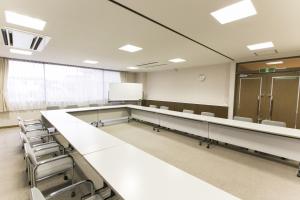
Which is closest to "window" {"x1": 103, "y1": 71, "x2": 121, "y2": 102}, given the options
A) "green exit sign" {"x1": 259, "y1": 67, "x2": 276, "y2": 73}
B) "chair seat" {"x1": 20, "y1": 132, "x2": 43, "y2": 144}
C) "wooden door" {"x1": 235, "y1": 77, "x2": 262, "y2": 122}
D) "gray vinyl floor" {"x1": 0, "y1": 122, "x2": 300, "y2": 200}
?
"gray vinyl floor" {"x1": 0, "y1": 122, "x2": 300, "y2": 200}

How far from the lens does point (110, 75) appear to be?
27.3 ft

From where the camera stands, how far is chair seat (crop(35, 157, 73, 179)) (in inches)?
69.2

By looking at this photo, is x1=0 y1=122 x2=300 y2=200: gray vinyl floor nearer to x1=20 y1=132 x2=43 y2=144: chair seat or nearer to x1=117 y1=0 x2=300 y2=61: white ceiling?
x1=20 y1=132 x2=43 y2=144: chair seat

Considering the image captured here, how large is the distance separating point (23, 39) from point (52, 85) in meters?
3.41

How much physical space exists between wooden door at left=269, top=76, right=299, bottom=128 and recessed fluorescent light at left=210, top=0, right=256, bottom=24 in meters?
3.69

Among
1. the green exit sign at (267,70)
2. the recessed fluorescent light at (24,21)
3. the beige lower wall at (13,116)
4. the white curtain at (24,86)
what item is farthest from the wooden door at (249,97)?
the beige lower wall at (13,116)

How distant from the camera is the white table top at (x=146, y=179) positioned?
1.04 metres

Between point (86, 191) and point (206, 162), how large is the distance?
89.4 inches

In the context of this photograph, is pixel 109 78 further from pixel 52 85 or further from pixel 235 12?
pixel 235 12

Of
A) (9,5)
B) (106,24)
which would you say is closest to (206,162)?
(106,24)

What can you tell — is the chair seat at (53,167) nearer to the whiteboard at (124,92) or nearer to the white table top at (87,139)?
the white table top at (87,139)

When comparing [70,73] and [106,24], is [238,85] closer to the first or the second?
[106,24]

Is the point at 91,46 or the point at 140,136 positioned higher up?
the point at 91,46

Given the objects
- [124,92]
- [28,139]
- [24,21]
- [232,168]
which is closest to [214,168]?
[232,168]
